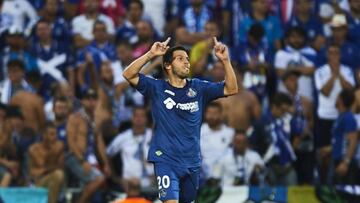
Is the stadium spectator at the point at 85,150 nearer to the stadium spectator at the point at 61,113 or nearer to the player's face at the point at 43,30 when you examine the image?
the stadium spectator at the point at 61,113

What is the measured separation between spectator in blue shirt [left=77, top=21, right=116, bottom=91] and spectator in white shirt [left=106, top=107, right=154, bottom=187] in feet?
4.86

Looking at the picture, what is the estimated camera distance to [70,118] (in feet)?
60.9

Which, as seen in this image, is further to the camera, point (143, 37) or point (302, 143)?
point (143, 37)

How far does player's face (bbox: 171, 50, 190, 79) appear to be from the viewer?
41.8 feet

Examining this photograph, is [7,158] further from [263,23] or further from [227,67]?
[227,67]

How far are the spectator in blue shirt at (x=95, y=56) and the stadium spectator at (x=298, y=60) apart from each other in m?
2.86

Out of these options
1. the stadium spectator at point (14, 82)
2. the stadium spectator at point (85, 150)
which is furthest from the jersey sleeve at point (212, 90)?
the stadium spectator at point (14, 82)

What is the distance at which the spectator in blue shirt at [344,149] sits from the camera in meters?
18.4

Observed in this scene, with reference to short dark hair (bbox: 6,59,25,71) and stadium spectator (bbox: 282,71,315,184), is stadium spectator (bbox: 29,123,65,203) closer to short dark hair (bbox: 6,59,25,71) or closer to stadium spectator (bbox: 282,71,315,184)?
short dark hair (bbox: 6,59,25,71)

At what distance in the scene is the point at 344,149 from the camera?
18.5 m

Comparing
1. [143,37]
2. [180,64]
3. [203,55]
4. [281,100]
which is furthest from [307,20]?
[180,64]

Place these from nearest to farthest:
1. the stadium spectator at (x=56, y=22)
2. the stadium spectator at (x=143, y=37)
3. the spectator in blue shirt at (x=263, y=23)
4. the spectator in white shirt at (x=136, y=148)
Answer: the spectator in white shirt at (x=136, y=148) < the stadium spectator at (x=143, y=37) < the stadium spectator at (x=56, y=22) < the spectator in blue shirt at (x=263, y=23)

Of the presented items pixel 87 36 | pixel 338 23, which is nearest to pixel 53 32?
pixel 87 36

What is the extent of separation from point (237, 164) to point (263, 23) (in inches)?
142
